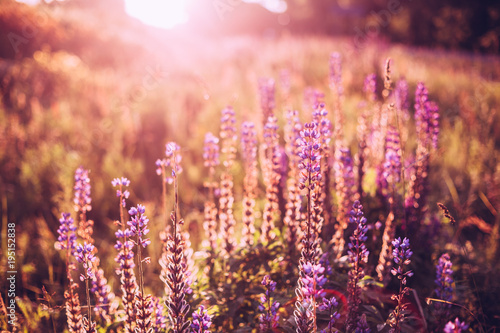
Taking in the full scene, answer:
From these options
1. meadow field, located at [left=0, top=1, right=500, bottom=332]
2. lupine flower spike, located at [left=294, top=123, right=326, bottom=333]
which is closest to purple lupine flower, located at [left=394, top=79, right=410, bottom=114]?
meadow field, located at [left=0, top=1, right=500, bottom=332]

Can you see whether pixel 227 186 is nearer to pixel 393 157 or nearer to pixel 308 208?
pixel 308 208

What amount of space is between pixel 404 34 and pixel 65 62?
72.2 ft

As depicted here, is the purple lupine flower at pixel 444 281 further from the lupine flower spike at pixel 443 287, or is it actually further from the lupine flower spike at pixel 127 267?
the lupine flower spike at pixel 127 267

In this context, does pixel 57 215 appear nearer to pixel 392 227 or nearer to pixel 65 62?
pixel 392 227

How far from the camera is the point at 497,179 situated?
13.0ft

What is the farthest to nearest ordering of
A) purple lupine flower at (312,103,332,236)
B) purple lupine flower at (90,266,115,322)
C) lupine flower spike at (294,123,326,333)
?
purple lupine flower at (90,266,115,322), purple lupine flower at (312,103,332,236), lupine flower spike at (294,123,326,333)

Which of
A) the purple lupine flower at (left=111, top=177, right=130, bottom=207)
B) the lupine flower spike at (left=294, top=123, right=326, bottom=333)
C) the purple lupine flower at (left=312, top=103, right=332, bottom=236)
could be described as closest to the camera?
the lupine flower spike at (left=294, top=123, right=326, bottom=333)

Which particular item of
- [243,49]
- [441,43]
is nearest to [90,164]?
[243,49]

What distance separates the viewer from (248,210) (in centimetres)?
219

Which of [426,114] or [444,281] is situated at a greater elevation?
[426,114]

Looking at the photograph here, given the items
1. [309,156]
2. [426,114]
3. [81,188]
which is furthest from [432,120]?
[81,188]

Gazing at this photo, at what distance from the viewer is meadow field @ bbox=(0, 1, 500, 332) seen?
1.54m

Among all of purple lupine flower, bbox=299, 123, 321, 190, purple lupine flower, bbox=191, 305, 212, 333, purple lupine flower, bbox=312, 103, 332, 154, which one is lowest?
purple lupine flower, bbox=191, 305, 212, 333

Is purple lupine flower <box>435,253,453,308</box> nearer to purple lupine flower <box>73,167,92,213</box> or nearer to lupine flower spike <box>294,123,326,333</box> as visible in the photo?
lupine flower spike <box>294,123,326,333</box>
